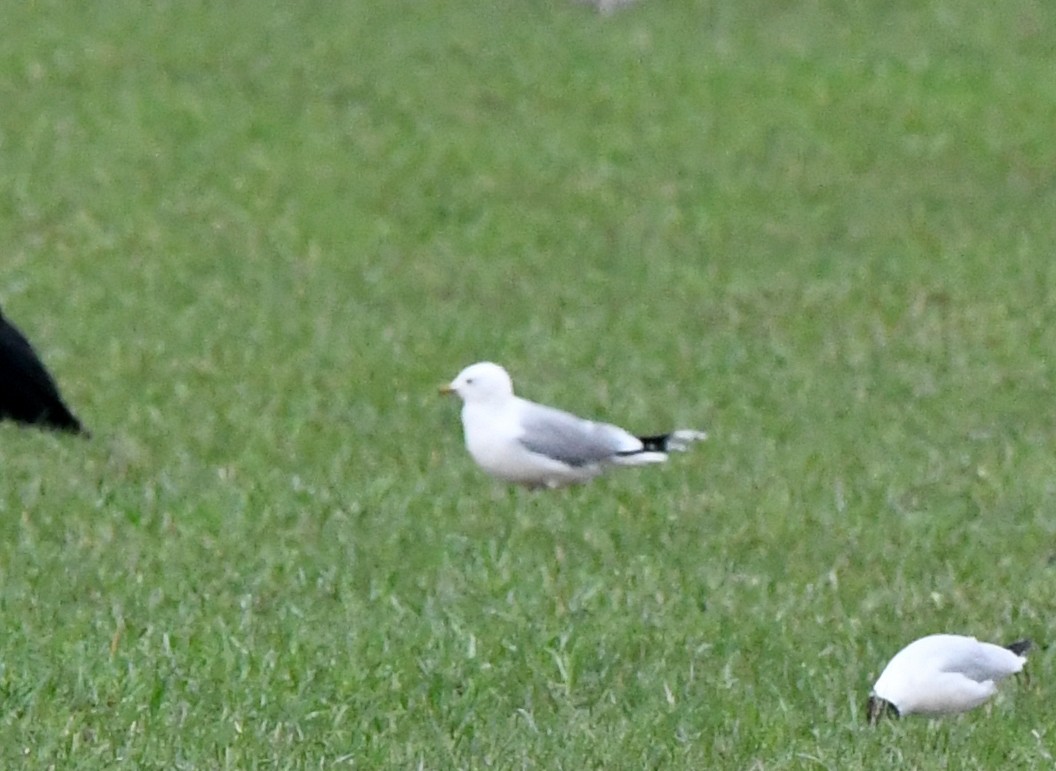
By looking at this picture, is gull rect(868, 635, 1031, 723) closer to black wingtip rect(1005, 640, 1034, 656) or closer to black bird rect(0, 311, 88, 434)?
black wingtip rect(1005, 640, 1034, 656)

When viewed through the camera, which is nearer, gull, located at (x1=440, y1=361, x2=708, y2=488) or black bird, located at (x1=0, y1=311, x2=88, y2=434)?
gull, located at (x1=440, y1=361, x2=708, y2=488)

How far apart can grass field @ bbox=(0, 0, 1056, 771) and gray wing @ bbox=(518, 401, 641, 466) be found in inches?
7.8

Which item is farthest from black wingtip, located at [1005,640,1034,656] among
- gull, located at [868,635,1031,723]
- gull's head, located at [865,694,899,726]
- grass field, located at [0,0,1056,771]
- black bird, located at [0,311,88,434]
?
black bird, located at [0,311,88,434]

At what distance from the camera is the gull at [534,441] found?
8539 mm

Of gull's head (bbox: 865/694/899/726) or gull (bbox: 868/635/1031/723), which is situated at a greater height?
gull (bbox: 868/635/1031/723)

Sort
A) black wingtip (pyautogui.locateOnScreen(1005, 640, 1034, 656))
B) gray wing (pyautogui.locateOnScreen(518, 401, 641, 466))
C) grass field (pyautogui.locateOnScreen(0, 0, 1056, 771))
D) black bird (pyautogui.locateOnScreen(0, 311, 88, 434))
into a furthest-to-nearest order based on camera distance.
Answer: black bird (pyautogui.locateOnScreen(0, 311, 88, 434)) → gray wing (pyautogui.locateOnScreen(518, 401, 641, 466)) → black wingtip (pyautogui.locateOnScreen(1005, 640, 1034, 656)) → grass field (pyautogui.locateOnScreen(0, 0, 1056, 771))

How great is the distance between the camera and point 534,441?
852cm

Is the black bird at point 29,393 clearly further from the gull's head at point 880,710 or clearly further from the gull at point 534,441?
the gull's head at point 880,710

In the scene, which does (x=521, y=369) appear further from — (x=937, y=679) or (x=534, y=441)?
(x=937, y=679)

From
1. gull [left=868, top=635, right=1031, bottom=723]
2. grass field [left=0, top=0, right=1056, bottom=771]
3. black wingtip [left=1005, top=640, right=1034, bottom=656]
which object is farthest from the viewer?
black wingtip [left=1005, top=640, right=1034, bottom=656]

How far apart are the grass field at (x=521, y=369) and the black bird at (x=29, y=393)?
338mm

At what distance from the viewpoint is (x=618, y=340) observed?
1259cm

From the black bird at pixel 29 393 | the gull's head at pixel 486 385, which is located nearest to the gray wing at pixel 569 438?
the gull's head at pixel 486 385

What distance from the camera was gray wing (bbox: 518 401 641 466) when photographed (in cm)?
853
